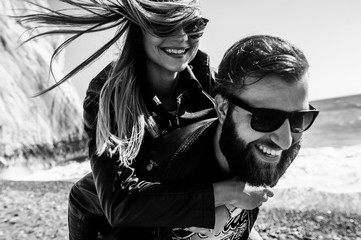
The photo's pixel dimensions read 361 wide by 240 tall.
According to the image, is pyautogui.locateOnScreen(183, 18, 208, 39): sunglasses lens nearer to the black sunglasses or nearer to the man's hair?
the man's hair

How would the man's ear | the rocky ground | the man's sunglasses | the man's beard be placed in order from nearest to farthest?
the man's beard, the man's ear, the man's sunglasses, the rocky ground

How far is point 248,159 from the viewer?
2.16 meters

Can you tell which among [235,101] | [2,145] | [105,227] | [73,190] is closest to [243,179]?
[235,101]

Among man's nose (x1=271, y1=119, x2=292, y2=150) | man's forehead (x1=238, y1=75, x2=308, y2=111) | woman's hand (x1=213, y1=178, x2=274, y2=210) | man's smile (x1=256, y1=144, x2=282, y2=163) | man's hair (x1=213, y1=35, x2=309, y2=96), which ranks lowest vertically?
woman's hand (x1=213, y1=178, x2=274, y2=210)

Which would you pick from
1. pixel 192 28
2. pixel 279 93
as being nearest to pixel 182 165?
pixel 279 93

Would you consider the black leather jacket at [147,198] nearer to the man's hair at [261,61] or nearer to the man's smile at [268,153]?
the man's smile at [268,153]

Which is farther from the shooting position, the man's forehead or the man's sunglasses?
the man's sunglasses

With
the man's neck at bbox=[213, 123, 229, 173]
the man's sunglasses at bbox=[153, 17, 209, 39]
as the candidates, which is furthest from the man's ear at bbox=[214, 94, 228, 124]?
the man's sunglasses at bbox=[153, 17, 209, 39]

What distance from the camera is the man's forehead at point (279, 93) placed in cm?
202

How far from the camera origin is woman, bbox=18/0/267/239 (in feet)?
7.32

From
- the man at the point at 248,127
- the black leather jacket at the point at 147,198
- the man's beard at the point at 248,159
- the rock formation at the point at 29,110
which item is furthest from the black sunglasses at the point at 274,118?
the rock formation at the point at 29,110

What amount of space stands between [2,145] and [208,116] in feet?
47.2

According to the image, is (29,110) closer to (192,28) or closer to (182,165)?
(192,28)

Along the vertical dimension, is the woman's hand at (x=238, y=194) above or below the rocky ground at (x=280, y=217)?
above
